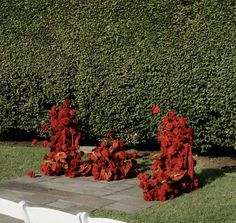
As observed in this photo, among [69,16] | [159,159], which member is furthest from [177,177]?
[69,16]

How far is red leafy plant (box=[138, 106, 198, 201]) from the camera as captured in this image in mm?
5973

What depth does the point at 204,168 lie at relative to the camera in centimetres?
770

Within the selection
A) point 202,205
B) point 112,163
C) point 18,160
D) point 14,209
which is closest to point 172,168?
point 202,205

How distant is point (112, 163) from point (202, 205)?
1.94 metres

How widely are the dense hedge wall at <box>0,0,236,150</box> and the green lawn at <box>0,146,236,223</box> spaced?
4.12ft

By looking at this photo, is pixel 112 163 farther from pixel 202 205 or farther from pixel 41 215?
pixel 41 215

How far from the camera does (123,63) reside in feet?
28.3

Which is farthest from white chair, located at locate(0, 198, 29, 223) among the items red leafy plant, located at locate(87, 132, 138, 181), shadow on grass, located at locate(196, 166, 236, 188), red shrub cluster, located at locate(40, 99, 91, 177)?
red shrub cluster, located at locate(40, 99, 91, 177)

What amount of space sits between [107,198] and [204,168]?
2.16 meters

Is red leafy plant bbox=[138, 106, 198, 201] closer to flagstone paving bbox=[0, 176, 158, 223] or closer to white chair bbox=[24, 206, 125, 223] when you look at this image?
flagstone paving bbox=[0, 176, 158, 223]

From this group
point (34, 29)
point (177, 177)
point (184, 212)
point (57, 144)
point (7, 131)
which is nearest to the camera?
point (184, 212)

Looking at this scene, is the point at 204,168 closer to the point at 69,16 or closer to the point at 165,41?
A: the point at 165,41

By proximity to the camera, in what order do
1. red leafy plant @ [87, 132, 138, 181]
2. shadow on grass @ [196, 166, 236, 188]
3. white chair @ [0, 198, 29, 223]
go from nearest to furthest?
white chair @ [0, 198, 29, 223]
shadow on grass @ [196, 166, 236, 188]
red leafy plant @ [87, 132, 138, 181]

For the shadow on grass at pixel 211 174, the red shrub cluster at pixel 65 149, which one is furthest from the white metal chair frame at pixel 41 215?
the red shrub cluster at pixel 65 149
